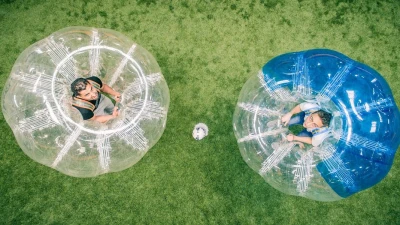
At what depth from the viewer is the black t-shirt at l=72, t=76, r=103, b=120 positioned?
9.67 ft

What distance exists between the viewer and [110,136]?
119 inches

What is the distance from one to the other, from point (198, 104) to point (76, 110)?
1.47 metres

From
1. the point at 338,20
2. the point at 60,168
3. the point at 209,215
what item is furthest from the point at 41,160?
the point at 338,20

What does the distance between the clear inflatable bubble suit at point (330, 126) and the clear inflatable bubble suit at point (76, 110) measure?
1061 millimetres

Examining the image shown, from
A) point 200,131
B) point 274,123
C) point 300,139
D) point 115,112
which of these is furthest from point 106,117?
point 300,139

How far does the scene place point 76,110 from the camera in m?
3.04

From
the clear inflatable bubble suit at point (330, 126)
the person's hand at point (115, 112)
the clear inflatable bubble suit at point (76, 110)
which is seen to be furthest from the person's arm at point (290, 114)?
the person's hand at point (115, 112)

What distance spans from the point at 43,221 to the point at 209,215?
199 cm

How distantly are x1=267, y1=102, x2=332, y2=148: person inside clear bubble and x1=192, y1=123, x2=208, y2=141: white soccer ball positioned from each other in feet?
2.66

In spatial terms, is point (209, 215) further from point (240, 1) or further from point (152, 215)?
point (240, 1)

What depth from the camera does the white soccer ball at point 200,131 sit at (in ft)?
12.0

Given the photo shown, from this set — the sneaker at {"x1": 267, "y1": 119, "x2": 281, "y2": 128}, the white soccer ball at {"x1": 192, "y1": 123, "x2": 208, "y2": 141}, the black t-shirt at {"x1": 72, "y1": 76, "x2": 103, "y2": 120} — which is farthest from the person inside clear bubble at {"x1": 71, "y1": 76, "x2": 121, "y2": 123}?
the sneaker at {"x1": 267, "y1": 119, "x2": 281, "y2": 128}

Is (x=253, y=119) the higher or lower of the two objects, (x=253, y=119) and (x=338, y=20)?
the lower

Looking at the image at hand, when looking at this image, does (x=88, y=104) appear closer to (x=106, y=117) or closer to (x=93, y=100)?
(x=93, y=100)
